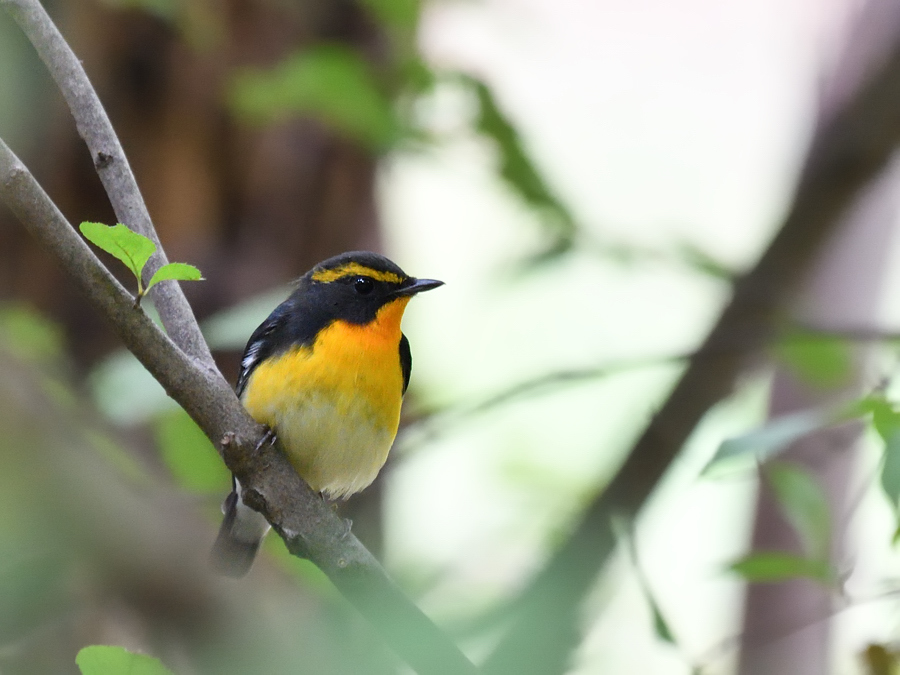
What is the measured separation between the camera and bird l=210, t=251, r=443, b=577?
345cm

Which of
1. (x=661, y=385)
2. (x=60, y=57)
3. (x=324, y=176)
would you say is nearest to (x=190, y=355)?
(x=60, y=57)

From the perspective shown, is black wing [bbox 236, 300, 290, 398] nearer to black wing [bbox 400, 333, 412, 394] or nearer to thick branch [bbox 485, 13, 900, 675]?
black wing [bbox 400, 333, 412, 394]

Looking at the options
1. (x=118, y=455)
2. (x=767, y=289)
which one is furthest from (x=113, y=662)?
(x=767, y=289)

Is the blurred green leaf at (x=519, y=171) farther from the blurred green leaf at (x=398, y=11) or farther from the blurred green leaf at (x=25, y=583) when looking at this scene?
the blurred green leaf at (x=25, y=583)

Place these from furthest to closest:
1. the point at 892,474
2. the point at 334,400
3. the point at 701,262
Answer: the point at 701,262
the point at 334,400
the point at 892,474

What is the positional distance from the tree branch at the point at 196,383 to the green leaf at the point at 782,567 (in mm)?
997

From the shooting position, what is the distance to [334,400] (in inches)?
138

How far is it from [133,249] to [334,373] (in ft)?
5.01

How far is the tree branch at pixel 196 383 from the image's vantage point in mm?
1978

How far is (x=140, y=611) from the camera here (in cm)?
279

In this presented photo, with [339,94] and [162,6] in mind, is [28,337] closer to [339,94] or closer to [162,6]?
[162,6]

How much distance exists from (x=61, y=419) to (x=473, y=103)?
6.47 feet

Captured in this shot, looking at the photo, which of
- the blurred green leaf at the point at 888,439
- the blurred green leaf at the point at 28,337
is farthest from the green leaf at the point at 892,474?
the blurred green leaf at the point at 28,337

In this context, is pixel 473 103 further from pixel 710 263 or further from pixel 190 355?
pixel 190 355
